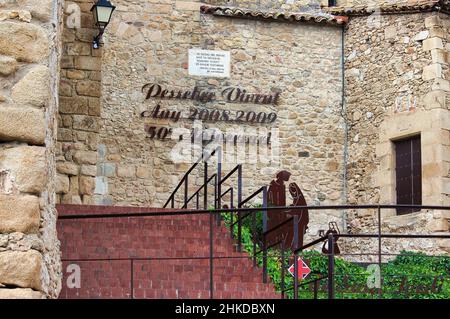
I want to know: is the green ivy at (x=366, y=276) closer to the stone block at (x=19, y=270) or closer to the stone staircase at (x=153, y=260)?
the stone staircase at (x=153, y=260)

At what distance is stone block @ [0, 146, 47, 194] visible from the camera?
16.8 feet

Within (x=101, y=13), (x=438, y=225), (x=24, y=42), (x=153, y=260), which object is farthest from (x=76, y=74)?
(x=24, y=42)

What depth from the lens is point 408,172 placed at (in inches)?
751

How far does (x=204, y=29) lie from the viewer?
19953mm

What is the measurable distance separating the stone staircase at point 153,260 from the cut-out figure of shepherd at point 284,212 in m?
5.22

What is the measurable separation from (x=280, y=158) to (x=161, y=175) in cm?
225

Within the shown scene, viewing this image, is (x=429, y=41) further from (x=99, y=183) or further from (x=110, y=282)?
(x=110, y=282)

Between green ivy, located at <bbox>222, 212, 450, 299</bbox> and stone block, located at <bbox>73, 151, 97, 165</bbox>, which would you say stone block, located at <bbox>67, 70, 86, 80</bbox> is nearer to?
stone block, located at <bbox>73, 151, 97, 165</bbox>

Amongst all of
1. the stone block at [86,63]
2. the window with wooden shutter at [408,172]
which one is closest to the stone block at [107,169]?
the stone block at [86,63]

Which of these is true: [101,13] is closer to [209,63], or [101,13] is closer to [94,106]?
[94,106]

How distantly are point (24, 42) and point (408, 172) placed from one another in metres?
14.4
